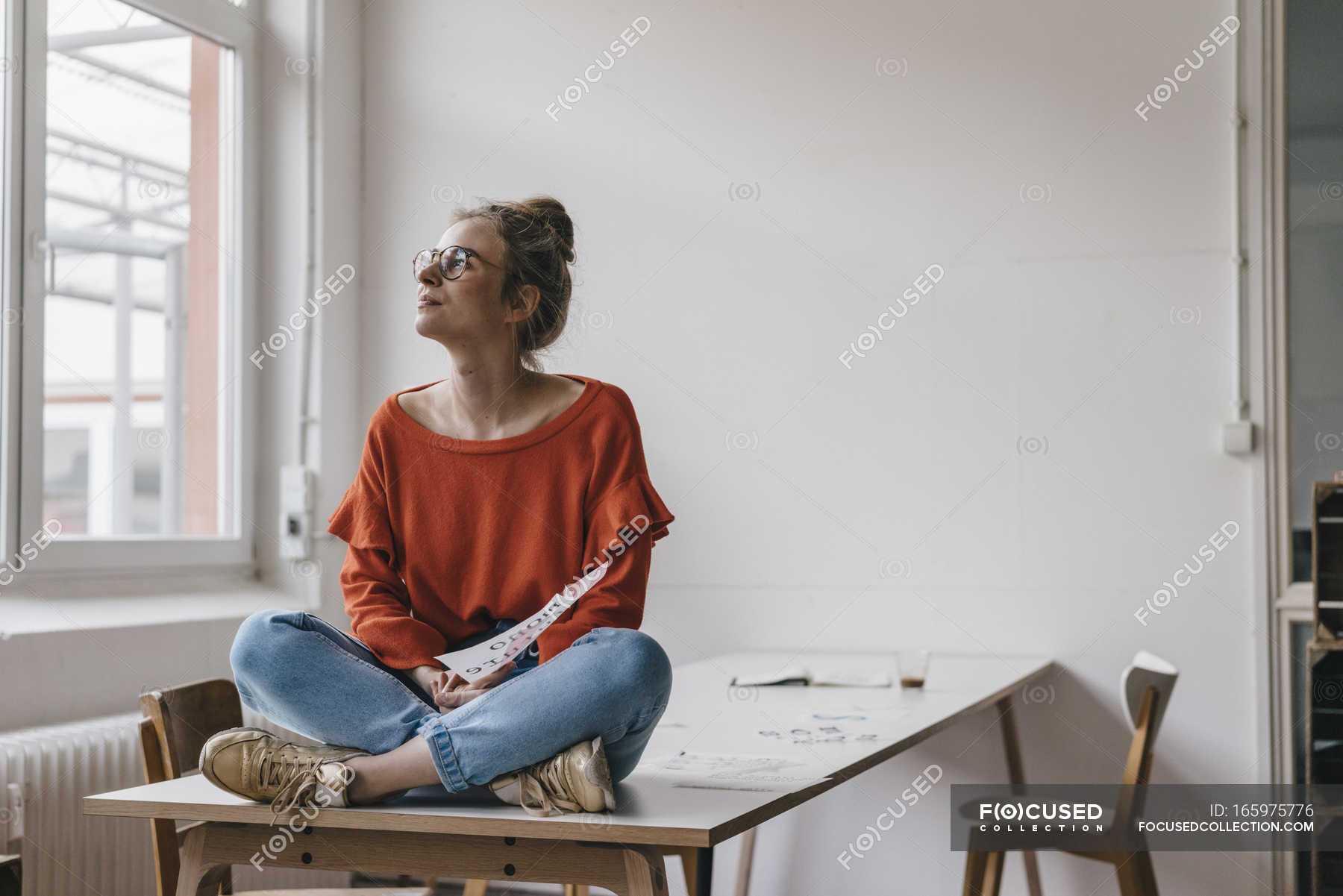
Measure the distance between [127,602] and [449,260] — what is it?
198 centimetres

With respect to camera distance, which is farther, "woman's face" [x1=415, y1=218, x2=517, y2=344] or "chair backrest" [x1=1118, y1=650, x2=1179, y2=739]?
"chair backrest" [x1=1118, y1=650, x2=1179, y2=739]

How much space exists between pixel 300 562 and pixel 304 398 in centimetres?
49

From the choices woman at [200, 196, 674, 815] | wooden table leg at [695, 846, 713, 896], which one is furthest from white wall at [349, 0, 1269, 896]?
woman at [200, 196, 674, 815]

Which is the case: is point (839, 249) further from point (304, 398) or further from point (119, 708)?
point (119, 708)

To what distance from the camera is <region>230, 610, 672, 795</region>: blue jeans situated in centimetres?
141

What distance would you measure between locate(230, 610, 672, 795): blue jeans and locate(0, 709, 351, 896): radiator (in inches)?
49.3

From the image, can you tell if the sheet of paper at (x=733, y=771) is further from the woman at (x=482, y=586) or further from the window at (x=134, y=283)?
the window at (x=134, y=283)

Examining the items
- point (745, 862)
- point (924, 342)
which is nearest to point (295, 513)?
point (745, 862)

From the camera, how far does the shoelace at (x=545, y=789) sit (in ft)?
4.58

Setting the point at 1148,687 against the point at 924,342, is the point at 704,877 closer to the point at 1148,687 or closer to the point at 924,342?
the point at 1148,687

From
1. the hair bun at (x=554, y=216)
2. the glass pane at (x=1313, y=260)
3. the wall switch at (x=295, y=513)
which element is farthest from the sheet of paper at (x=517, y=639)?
the wall switch at (x=295, y=513)

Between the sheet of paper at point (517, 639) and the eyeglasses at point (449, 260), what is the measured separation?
44 cm

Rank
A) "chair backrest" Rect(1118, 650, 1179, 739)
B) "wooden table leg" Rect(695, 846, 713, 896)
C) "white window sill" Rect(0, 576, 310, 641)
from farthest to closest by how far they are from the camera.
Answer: "white window sill" Rect(0, 576, 310, 641) → "chair backrest" Rect(1118, 650, 1179, 739) → "wooden table leg" Rect(695, 846, 713, 896)

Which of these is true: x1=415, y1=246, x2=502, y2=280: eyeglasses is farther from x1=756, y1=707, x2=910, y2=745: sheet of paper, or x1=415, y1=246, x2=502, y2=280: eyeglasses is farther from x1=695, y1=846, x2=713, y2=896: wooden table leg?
x1=695, y1=846, x2=713, y2=896: wooden table leg
